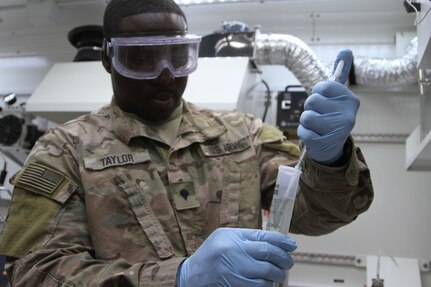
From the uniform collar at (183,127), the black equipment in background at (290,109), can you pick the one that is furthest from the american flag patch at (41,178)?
the black equipment in background at (290,109)

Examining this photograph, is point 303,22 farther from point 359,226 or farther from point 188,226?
point 188,226

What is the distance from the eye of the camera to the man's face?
3.66ft

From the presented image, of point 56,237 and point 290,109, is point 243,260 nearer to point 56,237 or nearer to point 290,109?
point 56,237

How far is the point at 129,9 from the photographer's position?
3.80 ft

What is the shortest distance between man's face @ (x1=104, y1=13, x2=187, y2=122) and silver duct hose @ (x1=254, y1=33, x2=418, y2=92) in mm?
1134

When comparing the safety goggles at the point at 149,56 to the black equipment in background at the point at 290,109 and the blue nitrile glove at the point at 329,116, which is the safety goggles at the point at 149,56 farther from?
the black equipment in background at the point at 290,109

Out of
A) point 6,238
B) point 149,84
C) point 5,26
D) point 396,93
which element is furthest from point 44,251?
point 5,26

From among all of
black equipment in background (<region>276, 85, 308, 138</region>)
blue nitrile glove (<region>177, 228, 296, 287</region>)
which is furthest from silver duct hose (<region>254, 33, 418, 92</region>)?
blue nitrile glove (<region>177, 228, 296, 287</region>)

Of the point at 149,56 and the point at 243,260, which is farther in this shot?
the point at 149,56

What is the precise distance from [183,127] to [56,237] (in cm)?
41

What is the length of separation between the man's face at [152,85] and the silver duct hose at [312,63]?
113 centimetres

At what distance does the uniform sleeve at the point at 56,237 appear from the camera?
2.73 ft

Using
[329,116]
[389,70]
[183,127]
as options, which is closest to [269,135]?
[183,127]

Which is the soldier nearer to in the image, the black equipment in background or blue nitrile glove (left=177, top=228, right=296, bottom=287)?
blue nitrile glove (left=177, top=228, right=296, bottom=287)
